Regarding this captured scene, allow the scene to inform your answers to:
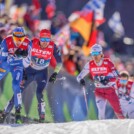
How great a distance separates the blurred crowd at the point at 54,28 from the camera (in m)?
19.0

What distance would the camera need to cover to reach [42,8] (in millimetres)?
23594

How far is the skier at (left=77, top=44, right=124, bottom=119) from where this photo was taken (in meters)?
15.3

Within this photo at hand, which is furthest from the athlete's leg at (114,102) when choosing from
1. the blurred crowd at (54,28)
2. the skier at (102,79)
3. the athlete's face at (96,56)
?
the blurred crowd at (54,28)

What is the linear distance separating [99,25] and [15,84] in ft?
26.9

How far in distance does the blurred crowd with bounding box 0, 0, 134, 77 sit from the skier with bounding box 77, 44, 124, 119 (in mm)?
2743

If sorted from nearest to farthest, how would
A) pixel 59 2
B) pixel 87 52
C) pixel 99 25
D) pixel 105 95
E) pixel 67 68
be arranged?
1. pixel 105 95
2. pixel 67 68
3. pixel 87 52
4. pixel 99 25
5. pixel 59 2

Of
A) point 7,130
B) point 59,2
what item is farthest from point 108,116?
point 59,2

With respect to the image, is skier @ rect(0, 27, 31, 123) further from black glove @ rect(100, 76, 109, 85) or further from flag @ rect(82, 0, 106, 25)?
flag @ rect(82, 0, 106, 25)

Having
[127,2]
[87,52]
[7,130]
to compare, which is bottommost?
[7,130]

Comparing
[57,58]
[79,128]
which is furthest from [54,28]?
[79,128]

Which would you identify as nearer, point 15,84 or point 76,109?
point 15,84

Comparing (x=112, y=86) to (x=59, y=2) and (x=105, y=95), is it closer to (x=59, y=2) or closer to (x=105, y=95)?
(x=105, y=95)

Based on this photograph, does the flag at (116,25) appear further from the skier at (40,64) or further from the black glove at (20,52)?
the black glove at (20,52)

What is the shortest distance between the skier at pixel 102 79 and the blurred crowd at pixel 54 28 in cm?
274
